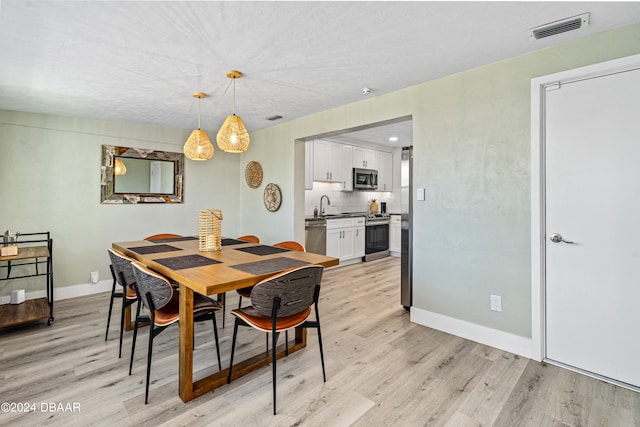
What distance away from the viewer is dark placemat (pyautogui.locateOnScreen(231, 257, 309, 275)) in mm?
1983

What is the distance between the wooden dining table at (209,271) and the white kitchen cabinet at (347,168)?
3446mm

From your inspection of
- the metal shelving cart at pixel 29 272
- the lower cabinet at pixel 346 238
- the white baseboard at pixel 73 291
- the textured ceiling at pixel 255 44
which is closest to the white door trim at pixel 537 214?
the textured ceiling at pixel 255 44

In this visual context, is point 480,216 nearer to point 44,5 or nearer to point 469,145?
point 469,145

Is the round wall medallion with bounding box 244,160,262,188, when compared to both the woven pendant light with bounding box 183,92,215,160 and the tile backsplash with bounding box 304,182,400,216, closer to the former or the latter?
Answer: the tile backsplash with bounding box 304,182,400,216

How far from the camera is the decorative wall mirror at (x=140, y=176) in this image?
418 cm

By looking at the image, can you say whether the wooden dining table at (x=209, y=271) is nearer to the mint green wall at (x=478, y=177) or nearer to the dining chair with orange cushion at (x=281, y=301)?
the dining chair with orange cushion at (x=281, y=301)

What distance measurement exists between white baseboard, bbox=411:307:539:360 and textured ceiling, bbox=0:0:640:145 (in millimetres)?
2194

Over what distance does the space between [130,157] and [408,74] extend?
12.5ft

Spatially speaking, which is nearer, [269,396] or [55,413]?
[55,413]

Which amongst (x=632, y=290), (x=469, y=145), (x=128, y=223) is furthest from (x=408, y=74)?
(x=128, y=223)

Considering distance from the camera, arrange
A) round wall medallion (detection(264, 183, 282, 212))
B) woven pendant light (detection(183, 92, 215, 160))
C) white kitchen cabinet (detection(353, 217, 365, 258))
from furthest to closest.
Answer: white kitchen cabinet (detection(353, 217, 365, 258)), round wall medallion (detection(264, 183, 282, 212)), woven pendant light (detection(183, 92, 215, 160))

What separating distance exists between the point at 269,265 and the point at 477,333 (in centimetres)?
189

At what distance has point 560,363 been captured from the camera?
228 cm

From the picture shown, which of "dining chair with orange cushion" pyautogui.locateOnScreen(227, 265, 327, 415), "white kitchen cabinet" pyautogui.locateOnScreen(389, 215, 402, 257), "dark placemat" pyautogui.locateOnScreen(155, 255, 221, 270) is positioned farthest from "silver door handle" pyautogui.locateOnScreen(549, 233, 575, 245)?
"white kitchen cabinet" pyautogui.locateOnScreen(389, 215, 402, 257)
